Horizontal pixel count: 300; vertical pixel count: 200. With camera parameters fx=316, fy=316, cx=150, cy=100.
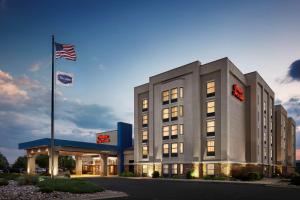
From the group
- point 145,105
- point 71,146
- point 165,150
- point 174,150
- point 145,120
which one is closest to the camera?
point 174,150

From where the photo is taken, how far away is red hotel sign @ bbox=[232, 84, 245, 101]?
53219 mm

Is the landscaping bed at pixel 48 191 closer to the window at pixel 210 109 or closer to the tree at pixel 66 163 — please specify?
the window at pixel 210 109

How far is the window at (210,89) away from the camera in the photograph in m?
53.4

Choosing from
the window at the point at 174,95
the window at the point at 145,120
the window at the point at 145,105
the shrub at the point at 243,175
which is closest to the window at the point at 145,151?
the window at the point at 145,120

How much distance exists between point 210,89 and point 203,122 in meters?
5.75

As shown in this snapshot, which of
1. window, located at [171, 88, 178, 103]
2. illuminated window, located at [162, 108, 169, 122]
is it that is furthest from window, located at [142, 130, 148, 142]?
window, located at [171, 88, 178, 103]

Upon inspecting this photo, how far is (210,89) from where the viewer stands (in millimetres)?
53875

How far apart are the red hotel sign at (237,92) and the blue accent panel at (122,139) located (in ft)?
96.0

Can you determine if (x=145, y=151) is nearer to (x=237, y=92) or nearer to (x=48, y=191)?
(x=237, y=92)

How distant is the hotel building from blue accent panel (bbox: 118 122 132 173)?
25.6ft

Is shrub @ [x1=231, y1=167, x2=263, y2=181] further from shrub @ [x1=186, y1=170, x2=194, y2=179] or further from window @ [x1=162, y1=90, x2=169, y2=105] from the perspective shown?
window @ [x1=162, y1=90, x2=169, y2=105]

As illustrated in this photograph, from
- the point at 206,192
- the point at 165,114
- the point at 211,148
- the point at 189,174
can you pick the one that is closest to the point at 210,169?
the point at 211,148

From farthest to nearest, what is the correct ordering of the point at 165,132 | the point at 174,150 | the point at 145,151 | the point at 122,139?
1. the point at 122,139
2. the point at 145,151
3. the point at 165,132
4. the point at 174,150

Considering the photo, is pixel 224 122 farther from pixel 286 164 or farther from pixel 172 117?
pixel 286 164
